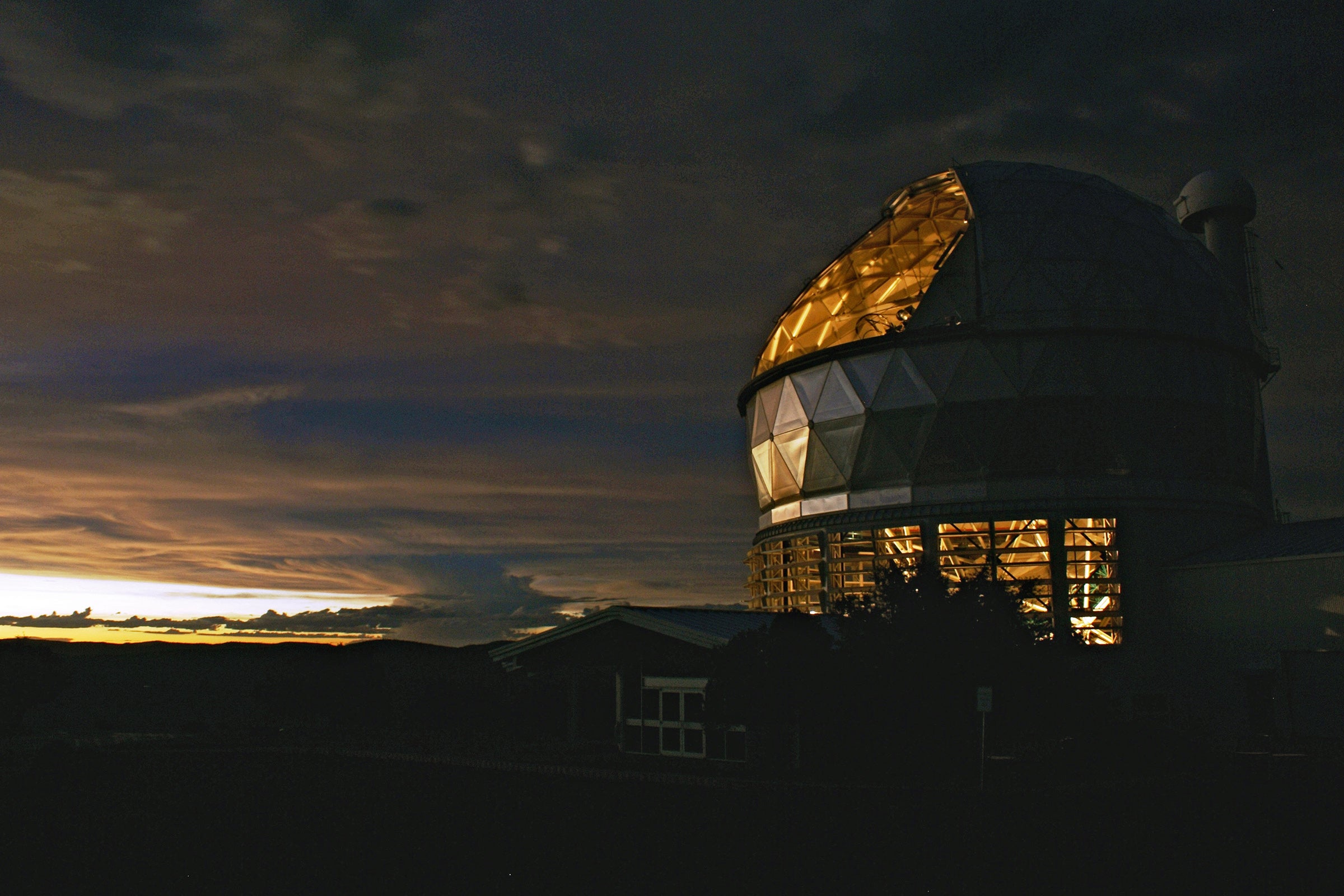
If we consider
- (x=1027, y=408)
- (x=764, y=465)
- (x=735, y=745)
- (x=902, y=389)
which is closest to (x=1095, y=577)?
(x=1027, y=408)

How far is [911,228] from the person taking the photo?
3756 centimetres

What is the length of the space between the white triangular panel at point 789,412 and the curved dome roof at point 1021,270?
123 centimetres

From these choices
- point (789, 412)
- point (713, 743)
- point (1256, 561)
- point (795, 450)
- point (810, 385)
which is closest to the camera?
point (713, 743)

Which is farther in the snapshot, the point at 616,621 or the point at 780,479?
the point at 780,479

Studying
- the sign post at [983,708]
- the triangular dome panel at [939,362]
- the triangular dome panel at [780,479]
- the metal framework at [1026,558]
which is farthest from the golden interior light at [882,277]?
the sign post at [983,708]

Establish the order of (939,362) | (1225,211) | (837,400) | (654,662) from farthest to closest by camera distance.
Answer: (1225,211)
(837,400)
(939,362)
(654,662)

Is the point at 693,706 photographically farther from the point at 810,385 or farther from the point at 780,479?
the point at 810,385

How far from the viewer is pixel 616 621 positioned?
91.1 feet

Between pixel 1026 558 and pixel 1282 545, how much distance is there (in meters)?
7.26

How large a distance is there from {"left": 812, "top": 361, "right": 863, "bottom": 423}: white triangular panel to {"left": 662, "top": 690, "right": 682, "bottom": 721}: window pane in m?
11.6

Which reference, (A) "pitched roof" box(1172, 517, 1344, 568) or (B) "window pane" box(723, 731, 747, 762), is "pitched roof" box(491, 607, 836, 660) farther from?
(A) "pitched roof" box(1172, 517, 1344, 568)

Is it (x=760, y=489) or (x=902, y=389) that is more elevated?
(x=902, y=389)

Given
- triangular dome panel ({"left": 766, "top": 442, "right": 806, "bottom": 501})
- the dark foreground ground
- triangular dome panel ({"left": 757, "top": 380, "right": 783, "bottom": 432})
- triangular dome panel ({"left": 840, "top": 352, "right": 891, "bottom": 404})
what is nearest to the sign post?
the dark foreground ground

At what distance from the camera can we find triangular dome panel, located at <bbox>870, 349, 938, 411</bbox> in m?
33.7
